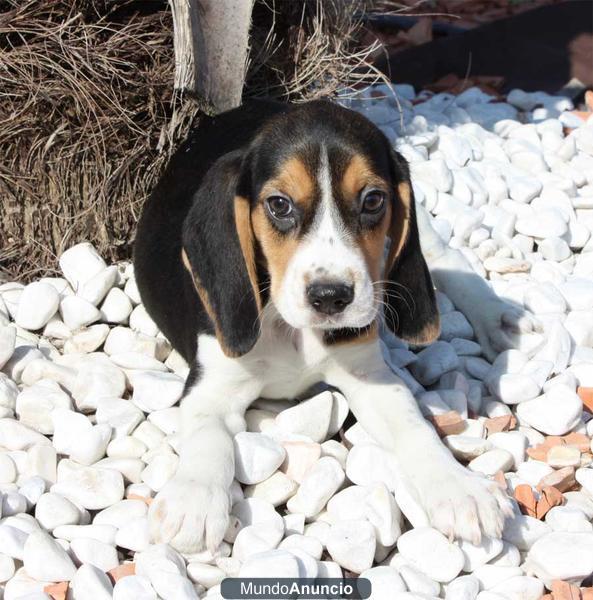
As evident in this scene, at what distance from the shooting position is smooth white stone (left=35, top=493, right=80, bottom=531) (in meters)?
4.01

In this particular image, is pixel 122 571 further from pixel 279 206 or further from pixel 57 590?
pixel 279 206

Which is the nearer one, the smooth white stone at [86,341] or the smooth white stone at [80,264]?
the smooth white stone at [86,341]

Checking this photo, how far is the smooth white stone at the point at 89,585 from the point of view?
3.58 meters

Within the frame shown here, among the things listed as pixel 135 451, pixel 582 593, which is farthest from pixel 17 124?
pixel 582 593

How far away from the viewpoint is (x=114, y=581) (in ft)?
12.2

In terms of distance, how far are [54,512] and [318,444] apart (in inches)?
42.1

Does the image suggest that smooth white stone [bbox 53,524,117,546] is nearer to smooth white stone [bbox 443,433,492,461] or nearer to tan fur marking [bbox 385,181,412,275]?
smooth white stone [bbox 443,433,492,461]

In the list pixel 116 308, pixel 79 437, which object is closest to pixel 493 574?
pixel 79 437

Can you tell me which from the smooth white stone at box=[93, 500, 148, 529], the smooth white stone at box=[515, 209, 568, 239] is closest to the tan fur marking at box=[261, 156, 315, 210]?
the smooth white stone at box=[93, 500, 148, 529]

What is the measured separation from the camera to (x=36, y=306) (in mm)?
5512

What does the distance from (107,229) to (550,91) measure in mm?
4527

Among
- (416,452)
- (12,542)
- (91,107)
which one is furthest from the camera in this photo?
(91,107)

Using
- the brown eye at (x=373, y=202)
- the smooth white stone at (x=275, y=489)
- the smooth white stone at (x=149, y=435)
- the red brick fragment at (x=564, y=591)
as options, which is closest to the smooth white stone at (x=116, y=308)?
the smooth white stone at (x=149, y=435)

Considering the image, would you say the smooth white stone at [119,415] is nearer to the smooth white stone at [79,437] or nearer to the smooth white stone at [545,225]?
the smooth white stone at [79,437]
